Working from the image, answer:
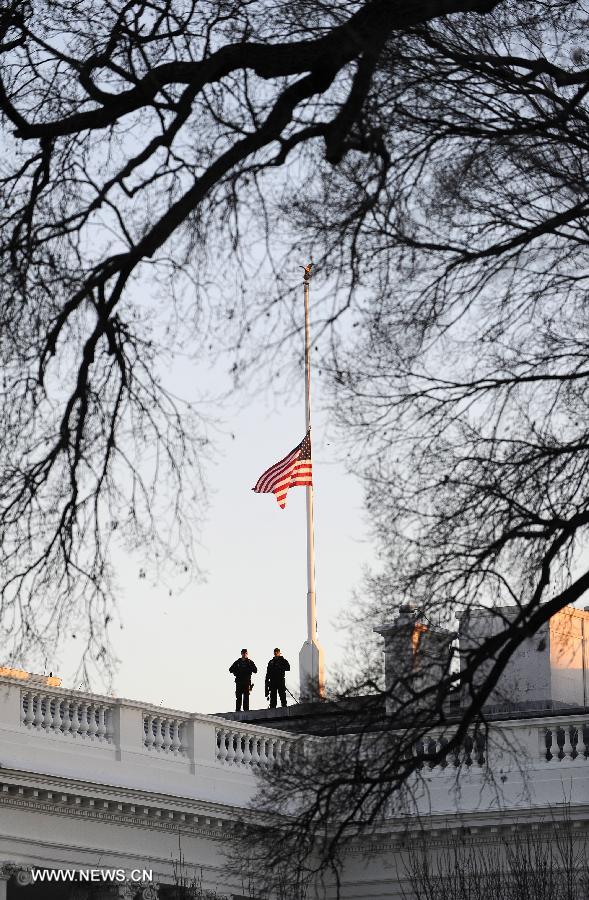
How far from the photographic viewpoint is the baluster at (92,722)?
41.1 m

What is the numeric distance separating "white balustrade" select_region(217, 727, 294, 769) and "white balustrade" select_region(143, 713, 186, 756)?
1.14 metres

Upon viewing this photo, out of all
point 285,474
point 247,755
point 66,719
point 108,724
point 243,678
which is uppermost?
point 285,474

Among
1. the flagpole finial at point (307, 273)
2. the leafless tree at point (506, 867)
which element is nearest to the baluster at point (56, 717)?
the leafless tree at point (506, 867)

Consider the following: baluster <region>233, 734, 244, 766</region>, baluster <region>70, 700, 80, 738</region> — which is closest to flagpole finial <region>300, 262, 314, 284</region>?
baluster <region>70, 700, 80, 738</region>

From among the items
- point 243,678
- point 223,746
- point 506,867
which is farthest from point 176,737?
point 243,678

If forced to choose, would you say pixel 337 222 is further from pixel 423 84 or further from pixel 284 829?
pixel 284 829

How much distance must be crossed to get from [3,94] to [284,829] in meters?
6.80

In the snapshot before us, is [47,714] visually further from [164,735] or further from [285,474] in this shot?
[285,474]

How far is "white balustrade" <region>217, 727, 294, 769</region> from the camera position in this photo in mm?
44594

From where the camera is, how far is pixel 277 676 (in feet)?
178

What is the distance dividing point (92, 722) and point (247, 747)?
4787 millimetres

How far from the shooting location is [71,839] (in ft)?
132

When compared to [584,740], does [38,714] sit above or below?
below

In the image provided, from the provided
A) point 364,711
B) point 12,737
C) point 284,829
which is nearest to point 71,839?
point 12,737
